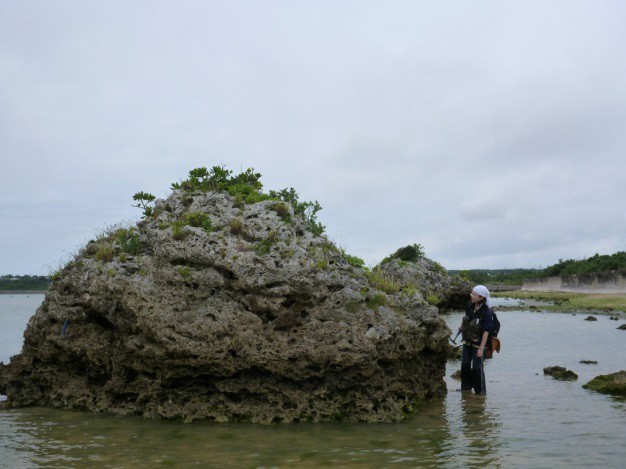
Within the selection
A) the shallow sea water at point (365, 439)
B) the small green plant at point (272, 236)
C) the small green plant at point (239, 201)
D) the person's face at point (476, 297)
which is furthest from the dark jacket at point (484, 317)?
the small green plant at point (239, 201)

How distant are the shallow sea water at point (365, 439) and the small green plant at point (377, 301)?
8.13ft

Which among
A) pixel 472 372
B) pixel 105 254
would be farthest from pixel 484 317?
pixel 105 254

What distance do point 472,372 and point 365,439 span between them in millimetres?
6108

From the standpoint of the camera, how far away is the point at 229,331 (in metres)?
12.4

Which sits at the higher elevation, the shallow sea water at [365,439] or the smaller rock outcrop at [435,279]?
the smaller rock outcrop at [435,279]

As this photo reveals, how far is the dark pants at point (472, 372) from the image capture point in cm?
1560

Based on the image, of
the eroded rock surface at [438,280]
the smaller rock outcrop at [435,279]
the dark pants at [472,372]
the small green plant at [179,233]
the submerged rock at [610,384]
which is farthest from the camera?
the eroded rock surface at [438,280]

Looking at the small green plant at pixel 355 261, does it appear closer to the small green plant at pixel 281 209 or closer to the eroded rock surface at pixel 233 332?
the eroded rock surface at pixel 233 332

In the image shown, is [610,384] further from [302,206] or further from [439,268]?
[439,268]

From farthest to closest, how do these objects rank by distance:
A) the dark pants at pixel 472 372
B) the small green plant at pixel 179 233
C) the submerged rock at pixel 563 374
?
the submerged rock at pixel 563 374 < the dark pants at pixel 472 372 < the small green plant at pixel 179 233

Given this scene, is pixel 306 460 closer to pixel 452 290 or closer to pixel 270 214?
pixel 270 214

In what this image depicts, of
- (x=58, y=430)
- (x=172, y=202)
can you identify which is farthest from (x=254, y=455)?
(x=172, y=202)

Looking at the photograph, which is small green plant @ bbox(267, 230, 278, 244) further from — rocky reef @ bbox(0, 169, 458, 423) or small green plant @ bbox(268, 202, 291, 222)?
small green plant @ bbox(268, 202, 291, 222)

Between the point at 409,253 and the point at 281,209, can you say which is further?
the point at 409,253
